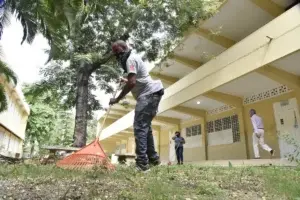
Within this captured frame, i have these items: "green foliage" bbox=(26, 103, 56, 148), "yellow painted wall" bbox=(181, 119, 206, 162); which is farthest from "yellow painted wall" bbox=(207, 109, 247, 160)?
"green foliage" bbox=(26, 103, 56, 148)

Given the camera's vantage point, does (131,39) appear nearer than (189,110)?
Yes

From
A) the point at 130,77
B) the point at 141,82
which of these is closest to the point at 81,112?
the point at 141,82

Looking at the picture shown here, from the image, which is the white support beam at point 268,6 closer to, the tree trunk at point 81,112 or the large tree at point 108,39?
the large tree at point 108,39

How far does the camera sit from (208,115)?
16.3 metres

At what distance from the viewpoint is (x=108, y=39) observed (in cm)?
1328

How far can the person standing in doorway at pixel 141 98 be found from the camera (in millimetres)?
3969

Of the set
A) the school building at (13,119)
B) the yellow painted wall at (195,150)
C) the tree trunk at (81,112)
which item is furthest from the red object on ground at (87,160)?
the school building at (13,119)

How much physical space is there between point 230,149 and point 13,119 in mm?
17668

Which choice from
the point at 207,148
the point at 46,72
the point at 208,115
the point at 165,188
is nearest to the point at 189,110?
the point at 208,115

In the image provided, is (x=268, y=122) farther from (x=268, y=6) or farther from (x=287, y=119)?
(x=268, y=6)

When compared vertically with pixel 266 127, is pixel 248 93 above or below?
above

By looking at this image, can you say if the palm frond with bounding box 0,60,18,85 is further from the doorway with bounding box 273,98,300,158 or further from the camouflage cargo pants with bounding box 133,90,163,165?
the doorway with bounding box 273,98,300,158

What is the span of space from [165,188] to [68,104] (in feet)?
42.3

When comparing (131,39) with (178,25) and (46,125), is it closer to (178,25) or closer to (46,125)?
(178,25)
